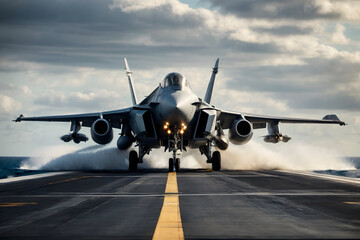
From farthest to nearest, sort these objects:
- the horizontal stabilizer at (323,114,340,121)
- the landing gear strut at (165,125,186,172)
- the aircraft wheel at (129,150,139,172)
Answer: the horizontal stabilizer at (323,114,340,121) → the aircraft wheel at (129,150,139,172) → the landing gear strut at (165,125,186,172)

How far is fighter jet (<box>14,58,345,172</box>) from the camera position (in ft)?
79.8

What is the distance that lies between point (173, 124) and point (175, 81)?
7.61 feet

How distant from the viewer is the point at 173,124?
24484mm

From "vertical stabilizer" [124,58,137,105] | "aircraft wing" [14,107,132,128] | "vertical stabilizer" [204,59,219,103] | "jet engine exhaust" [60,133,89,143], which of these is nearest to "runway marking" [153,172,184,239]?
"aircraft wing" [14,107,132,128]

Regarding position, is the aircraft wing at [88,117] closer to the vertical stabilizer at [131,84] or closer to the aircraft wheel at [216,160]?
the vertical stabilizer at [131,84]

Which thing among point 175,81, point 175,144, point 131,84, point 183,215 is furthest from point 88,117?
point 183,215

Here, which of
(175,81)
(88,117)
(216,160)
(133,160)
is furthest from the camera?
(88,117)

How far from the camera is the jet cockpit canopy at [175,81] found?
81.0 feet

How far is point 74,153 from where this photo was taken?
43812 millimetres

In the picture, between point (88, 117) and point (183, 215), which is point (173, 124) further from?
point (183, 215)

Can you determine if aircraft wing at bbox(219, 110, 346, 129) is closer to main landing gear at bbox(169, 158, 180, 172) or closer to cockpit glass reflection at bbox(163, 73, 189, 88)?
cockpit glass reflection at bbox(163, 73, 189, 88)

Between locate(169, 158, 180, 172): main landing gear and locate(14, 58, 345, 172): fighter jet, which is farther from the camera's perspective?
locate(169, 158, 180, 172): main landing gear

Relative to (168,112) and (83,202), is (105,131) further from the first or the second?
(83,202)

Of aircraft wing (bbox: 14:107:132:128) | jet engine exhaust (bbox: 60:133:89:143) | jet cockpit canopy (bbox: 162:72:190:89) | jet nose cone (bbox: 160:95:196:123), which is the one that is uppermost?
jet cockpit canopy (bbox: 162:72:190:89)
